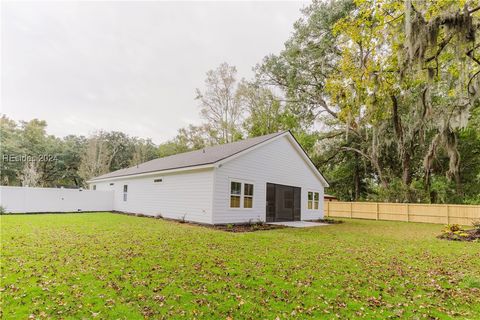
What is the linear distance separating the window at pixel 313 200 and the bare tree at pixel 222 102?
1322cm

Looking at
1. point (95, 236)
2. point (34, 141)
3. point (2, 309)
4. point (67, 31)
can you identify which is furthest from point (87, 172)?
point (2, 309)

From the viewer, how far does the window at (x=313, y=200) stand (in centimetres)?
1642

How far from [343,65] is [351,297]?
12.9 m

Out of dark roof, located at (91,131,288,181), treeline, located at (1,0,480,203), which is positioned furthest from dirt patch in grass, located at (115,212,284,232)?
treeline, located at (1,0,480,203)

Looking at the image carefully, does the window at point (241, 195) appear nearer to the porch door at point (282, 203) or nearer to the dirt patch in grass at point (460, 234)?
the porch door at point (282, 203)

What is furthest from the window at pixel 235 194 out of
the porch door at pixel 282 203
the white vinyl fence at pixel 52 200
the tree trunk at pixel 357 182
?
the tree trunk at pixel 357 182

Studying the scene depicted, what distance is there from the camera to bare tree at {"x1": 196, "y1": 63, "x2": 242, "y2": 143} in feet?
91.1

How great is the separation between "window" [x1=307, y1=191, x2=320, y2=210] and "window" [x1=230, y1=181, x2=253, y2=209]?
5192mm

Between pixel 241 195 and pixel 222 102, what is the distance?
696 inches

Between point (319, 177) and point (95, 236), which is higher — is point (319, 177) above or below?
above

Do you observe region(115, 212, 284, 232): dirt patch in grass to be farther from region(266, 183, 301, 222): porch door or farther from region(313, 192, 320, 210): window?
region(313, 192, 320, 210): window

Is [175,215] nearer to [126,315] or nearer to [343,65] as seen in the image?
[126,315]

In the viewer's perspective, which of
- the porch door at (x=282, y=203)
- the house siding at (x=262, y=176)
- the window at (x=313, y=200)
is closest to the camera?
the house siding at (x=262, y=176)

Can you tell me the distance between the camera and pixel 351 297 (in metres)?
3.83
